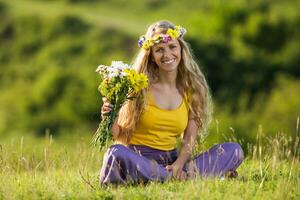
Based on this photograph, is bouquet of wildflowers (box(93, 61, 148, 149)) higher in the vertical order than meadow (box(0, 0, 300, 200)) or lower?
higher

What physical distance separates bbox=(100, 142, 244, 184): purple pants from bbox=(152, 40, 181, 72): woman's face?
86cm

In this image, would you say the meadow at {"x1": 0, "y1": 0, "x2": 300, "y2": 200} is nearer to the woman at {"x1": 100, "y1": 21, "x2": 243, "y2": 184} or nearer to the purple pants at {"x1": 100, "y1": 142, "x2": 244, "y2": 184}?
the woman at {"x1": 100, "y1": 21, "x2": 243, "y2": 184}

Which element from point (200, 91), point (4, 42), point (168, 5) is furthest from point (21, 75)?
point (200, 91)

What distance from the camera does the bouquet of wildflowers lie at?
8.00 meters

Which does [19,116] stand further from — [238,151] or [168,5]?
[238,151]

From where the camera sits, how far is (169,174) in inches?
321

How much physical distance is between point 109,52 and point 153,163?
171 ft

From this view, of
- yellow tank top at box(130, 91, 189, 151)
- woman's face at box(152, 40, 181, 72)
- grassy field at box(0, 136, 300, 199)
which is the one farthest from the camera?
woman's face at box(152, 40, 181, 72)

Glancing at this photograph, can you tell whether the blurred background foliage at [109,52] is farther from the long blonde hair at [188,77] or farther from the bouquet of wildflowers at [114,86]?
the bouquet of wildflowers at [114,86]

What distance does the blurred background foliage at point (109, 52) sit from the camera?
178ft

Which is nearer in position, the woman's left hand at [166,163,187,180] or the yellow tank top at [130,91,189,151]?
the woman's left hand at [166,163,187,180]

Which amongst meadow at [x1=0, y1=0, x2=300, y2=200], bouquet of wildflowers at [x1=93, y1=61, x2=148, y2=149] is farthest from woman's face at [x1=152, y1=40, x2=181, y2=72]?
meadow at [x1=0, y1=0, x2=300, y2=200]

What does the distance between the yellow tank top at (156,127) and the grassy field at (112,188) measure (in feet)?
1.79

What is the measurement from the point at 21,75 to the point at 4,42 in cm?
459
